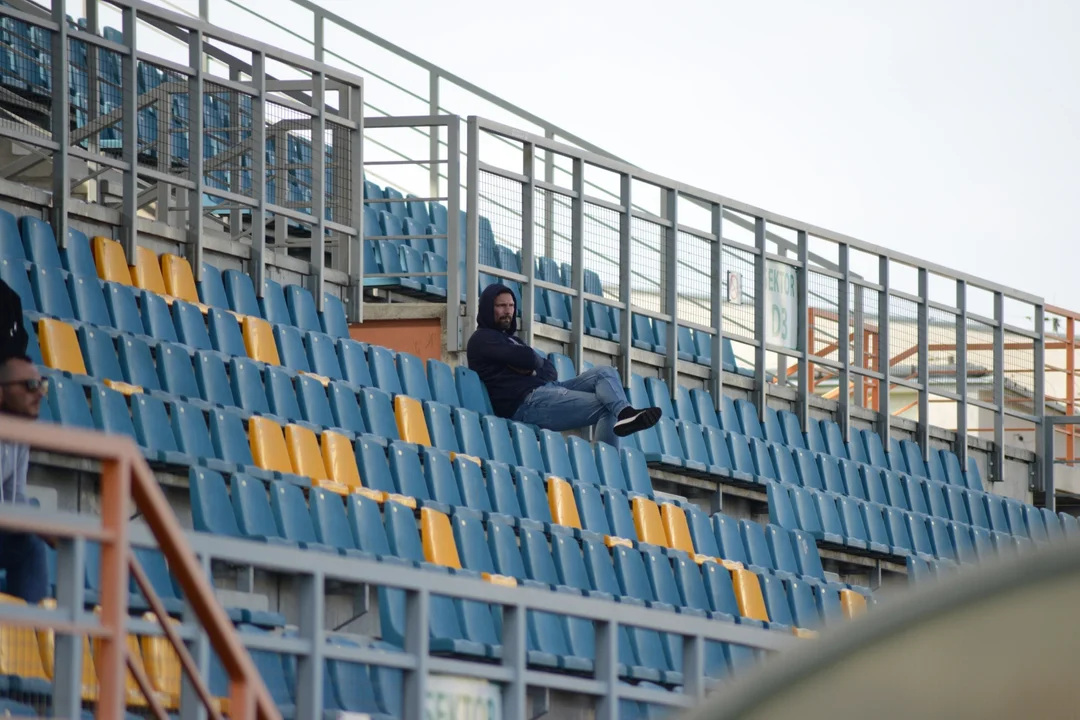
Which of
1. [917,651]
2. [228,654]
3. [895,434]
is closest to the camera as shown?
[917,651]

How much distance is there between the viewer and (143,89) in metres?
9.44

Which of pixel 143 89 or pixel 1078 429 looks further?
pixel 1078 429

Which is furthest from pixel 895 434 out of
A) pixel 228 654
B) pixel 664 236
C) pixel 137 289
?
pixel 228 654

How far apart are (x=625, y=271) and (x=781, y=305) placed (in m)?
1.77

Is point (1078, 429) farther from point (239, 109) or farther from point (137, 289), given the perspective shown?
point (137, 289)

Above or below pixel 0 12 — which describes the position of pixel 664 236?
above

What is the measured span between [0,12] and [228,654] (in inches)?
206

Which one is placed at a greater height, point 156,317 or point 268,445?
point 156,317

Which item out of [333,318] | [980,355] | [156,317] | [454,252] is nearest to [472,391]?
[333,318]

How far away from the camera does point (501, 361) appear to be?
9422 mm

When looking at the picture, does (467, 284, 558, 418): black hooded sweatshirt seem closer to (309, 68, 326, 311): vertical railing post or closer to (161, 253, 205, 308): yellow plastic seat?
(309, 68, 326, 311): vertical railing post

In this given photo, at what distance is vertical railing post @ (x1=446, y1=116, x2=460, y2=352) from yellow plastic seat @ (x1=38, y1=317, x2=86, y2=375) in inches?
132

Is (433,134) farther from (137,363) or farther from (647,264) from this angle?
(137,363)

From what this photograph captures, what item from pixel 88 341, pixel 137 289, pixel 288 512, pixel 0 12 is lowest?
pixel 288 512
